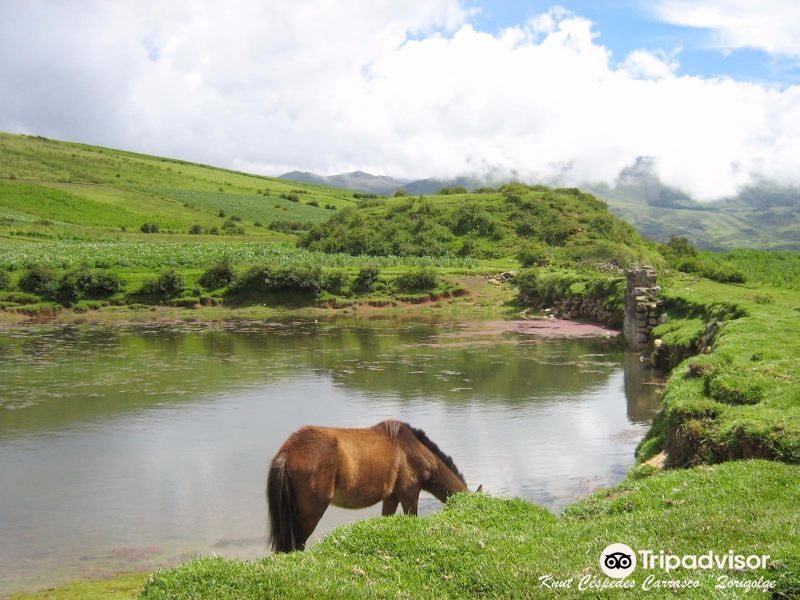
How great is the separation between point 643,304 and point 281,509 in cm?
2721

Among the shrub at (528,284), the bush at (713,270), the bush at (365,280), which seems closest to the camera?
the bush at (713,270)

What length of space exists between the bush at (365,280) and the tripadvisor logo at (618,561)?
49.5m

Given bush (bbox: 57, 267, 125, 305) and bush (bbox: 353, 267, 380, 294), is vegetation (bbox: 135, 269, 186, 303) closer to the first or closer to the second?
bush (bbox: 57, 267, 125, 305)

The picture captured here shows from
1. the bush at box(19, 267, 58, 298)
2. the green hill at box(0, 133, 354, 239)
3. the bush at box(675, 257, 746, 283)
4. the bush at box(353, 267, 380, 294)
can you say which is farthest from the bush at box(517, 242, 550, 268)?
the green hill at box(0, 133, 354, 239)

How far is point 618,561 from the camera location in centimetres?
714

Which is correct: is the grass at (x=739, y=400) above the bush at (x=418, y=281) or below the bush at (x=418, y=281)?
below

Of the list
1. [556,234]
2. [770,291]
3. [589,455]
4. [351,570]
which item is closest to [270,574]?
[351,570]

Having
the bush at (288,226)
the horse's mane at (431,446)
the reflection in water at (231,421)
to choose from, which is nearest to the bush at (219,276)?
the reflection in water at (231,421)

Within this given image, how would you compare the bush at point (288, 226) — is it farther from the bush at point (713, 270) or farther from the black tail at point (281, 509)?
the black tail at point (281, 509)

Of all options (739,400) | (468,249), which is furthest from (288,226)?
(739,400)

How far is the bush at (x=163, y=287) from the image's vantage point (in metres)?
54.0

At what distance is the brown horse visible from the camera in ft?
Result: 31.4

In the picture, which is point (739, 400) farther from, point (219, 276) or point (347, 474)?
point (219, 276)

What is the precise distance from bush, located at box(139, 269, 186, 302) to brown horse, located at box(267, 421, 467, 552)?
4651 cm
